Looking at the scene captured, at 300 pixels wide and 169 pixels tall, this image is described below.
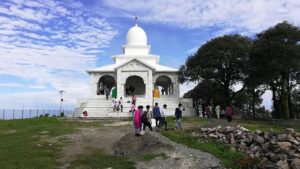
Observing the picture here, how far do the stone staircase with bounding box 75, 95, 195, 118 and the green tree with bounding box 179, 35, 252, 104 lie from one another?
4021 millimetres

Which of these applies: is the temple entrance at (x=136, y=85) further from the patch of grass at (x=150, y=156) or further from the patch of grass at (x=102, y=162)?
the patch of grass at (x=150, y=156)

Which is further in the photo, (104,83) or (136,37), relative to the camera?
(136,37)

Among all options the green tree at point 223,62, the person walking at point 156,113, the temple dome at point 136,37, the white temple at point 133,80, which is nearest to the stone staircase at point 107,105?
the white temple at point 133,80

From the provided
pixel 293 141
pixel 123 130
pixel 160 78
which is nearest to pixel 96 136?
pixel 123 130

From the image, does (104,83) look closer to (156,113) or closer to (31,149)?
(156,113)

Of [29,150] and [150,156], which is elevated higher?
[29,150]

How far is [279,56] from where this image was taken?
39812mm

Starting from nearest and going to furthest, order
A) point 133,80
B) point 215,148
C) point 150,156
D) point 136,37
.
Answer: point 150,156
point 215,148
point 133,80
point 136,37

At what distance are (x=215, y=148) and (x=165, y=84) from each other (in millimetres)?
47680

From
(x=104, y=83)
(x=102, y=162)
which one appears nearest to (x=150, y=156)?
(x=102, y=162)

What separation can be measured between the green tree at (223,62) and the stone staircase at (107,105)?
13.2 feet

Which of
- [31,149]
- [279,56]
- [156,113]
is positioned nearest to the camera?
[31,149]

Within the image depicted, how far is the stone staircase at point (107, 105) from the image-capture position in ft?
156

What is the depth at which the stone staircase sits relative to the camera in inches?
1873
